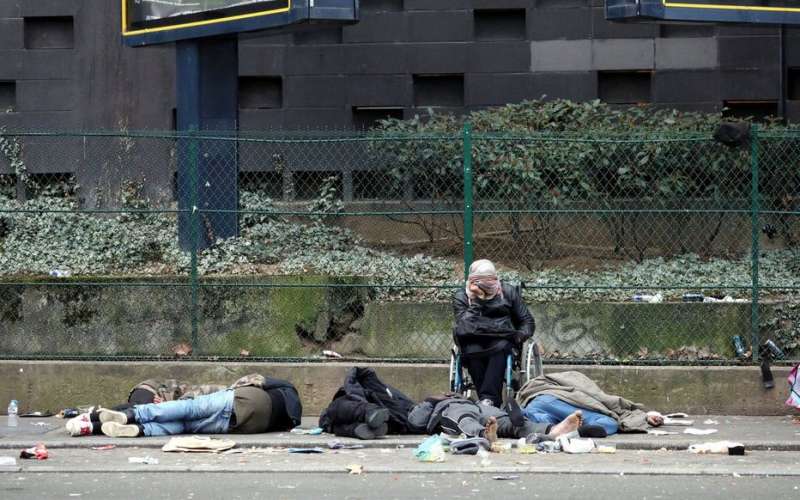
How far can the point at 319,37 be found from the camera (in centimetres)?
1558

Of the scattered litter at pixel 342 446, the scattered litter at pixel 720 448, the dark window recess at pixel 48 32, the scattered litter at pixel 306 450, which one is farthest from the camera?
the dark window recess at pixel 48 32

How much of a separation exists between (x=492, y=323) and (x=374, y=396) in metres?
1.11

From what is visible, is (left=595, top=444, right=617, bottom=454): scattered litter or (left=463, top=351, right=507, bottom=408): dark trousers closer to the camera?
(left=595, top=444, right=617, bottom=454): scattered litter

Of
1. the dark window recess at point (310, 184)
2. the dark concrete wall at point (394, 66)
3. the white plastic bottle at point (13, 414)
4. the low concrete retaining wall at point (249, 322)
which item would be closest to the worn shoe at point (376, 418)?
the low concrete retaining wall at point (249, 322)

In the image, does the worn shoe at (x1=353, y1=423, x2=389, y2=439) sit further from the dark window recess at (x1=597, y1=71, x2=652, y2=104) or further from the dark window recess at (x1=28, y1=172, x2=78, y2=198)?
the dark window recess at (x1=597, y1=71, x2=652, y2=104)

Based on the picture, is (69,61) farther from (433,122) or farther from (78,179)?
(433,122)

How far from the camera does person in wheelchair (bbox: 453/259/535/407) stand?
423 inches

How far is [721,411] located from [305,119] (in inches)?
251

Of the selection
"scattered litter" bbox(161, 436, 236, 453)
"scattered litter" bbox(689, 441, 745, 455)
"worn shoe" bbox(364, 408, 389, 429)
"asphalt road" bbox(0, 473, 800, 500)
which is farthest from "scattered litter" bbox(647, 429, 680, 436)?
"scattered litter" bbox(161, 436, 236, 453)

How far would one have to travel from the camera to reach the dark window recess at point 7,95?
16.1m

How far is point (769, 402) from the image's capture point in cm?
1127

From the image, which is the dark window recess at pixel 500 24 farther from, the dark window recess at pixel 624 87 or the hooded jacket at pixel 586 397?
the hooded jacket at pixel 586 397

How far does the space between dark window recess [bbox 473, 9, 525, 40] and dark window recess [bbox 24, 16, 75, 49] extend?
480 centimetres

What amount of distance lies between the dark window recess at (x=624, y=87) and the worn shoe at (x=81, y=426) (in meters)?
7.50
